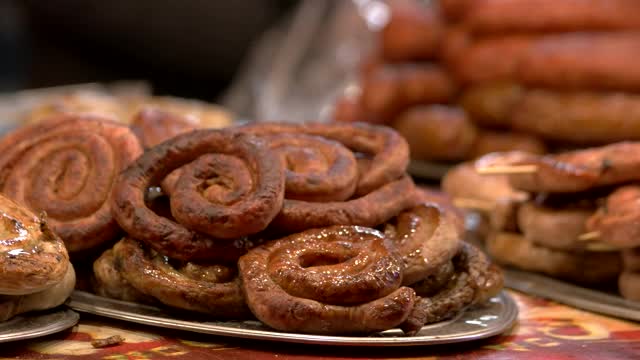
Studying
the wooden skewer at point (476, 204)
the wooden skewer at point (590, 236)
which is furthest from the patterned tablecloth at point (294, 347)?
the wooden skewer at point (476, 204)

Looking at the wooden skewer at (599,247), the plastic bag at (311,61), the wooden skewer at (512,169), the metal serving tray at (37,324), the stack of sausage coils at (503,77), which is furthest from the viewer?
the plastic bag at (311,61)

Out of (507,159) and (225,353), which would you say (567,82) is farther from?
(225,353)

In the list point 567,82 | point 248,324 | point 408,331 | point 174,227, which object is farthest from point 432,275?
point 567,82

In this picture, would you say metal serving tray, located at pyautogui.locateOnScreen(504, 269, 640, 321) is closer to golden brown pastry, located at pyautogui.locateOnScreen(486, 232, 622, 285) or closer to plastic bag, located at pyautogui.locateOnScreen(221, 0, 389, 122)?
golden brown pastry, located at pyautogui.locateOnScreen(486, 232, 622, 285)

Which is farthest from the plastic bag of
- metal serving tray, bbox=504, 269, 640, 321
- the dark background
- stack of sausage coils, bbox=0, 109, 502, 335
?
stack of sausage coils, bbox=0, 109, 502, 335

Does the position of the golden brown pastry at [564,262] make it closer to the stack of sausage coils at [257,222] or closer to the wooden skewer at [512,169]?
the wooden skewer at [512,169]

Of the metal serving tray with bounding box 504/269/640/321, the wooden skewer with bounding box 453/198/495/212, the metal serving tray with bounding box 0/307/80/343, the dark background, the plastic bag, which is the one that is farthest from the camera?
the dark background

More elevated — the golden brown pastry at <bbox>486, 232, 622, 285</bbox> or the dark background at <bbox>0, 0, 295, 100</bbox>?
the dark background at <bbox>0, 0, 295, 100</bbox>
